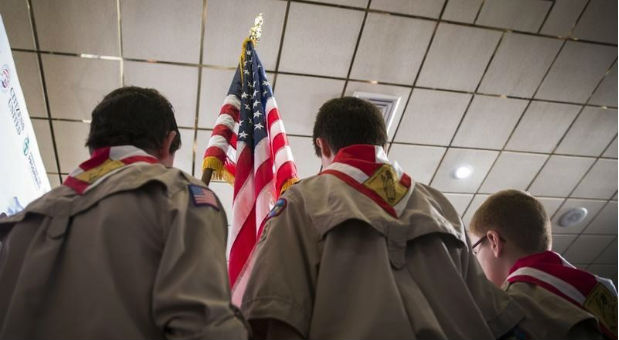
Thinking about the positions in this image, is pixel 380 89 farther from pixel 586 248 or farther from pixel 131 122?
pixel 586 248

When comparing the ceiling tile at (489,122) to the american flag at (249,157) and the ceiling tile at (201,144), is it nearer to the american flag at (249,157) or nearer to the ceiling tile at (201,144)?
the american flag at (249,157)

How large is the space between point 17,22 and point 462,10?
3234 mm

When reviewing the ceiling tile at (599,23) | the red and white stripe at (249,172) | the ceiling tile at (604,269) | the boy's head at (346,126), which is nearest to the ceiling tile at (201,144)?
the red and white stripe at (249,172)

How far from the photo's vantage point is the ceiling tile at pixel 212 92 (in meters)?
3.24

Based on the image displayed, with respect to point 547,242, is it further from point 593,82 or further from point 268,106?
point 593,82

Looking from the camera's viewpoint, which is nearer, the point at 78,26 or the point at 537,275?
the point at 537,275

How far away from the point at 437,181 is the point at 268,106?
2.57m

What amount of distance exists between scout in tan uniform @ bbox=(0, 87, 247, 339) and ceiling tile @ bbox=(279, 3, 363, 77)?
225 centimetres

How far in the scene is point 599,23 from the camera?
10.7ft

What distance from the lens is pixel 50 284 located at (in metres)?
0.87

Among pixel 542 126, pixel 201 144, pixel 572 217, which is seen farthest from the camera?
pixel 572 217

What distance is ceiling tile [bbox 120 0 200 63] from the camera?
283 centimetres

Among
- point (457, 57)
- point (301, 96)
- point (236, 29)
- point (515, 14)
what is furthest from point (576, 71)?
point (236, 29)

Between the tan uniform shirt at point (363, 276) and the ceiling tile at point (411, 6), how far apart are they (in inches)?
87.9
